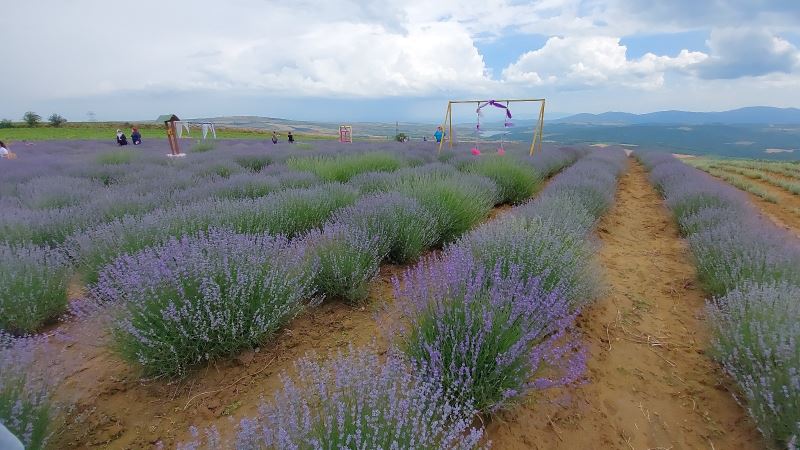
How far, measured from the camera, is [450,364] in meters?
1.81

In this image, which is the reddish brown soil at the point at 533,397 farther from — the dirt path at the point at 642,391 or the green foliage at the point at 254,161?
the green foliage at the point at 254,161

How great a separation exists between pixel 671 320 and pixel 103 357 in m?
4.29

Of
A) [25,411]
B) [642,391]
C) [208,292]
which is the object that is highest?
[208,292]

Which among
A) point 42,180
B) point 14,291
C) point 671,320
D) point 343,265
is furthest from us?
point 42,180

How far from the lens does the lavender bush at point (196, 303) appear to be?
205cm

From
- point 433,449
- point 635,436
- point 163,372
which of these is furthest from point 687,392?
point 163,372

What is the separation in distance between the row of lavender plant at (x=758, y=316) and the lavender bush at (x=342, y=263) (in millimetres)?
2380

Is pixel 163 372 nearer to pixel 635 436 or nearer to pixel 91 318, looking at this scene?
pixel 91 318

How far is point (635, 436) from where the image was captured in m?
2.04

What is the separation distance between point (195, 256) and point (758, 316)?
352cm

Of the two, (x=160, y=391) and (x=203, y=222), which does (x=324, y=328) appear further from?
(x=203, y=222)

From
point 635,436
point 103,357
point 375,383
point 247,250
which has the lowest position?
point 635,436

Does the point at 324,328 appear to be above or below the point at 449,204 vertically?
below

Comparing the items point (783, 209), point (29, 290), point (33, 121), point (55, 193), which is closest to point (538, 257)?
point (29, 290)
